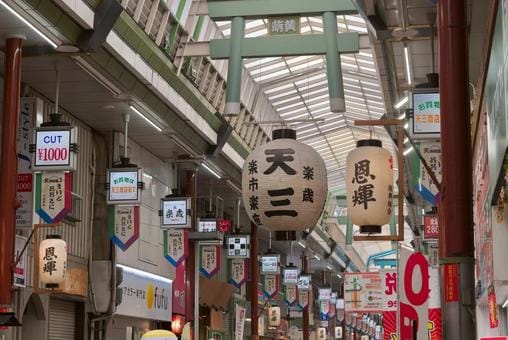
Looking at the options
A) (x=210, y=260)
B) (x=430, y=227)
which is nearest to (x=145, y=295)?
(x=210, y=260)

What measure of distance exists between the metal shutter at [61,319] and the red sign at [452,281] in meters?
10.9

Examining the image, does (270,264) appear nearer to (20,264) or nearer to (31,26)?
(20,264)

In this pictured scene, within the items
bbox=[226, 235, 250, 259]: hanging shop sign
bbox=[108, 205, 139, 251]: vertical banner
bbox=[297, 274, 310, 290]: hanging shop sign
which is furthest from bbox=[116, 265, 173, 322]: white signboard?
bbox=[297, 274, 310, 290]: hanging shop sign

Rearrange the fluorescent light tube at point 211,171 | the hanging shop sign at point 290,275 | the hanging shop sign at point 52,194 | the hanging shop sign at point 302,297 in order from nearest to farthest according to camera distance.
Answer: the hanging shop sign at point 52,194 → the fluorescent light tube at point 211,171 → the hanging shop sign at point 290,275 → the hanging shop sign at point 302,297

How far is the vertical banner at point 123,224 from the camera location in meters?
16.0

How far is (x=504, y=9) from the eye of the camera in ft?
22.7

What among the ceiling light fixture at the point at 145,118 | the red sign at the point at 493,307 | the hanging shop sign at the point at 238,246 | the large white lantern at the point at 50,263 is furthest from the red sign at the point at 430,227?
the large white lantern at the point at 50,263

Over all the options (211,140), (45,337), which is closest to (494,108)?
(45,337)

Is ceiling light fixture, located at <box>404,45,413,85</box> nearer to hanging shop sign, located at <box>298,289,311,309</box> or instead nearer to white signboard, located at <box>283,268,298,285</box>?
white signboard, located at <box>283,268,298,285</box>

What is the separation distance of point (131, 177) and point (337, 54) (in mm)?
4012

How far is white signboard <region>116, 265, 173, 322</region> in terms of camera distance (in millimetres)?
18438

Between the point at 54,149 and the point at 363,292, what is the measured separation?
568 inches

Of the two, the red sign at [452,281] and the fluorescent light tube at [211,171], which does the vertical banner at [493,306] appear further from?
the fluorescent light tube at [211,171]

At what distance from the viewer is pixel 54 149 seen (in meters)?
12.7
